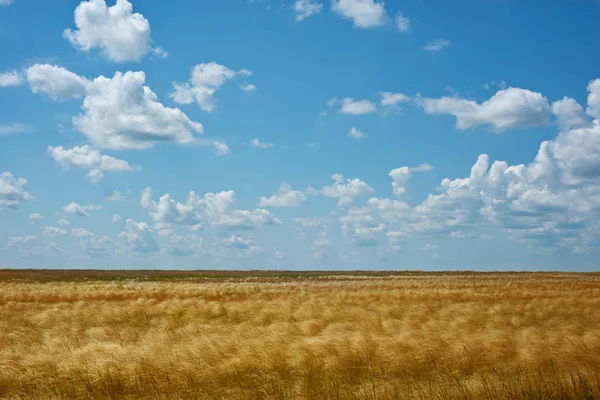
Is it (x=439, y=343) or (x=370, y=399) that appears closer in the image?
(x=370, y=399)

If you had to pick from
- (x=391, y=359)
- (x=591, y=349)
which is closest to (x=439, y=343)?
(x=391, y=359)

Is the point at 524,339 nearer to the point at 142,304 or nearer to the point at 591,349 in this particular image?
the point at 591,349

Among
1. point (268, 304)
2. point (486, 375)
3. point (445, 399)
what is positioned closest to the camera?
point (445, 399)

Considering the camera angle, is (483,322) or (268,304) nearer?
(483,322)

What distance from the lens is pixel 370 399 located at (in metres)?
8.54

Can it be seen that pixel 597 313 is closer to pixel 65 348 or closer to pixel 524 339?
pixel 524 339

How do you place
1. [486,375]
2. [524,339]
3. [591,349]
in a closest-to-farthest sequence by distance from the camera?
[486,375]
[591,349]
[524,339]

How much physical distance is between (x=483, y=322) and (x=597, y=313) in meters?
8.35

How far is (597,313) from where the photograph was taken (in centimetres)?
2462

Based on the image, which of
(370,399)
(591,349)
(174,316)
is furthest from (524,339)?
(174,316)

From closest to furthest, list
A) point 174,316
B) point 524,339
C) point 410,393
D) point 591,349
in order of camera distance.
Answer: point 410,393 → point 591,349 → point 524,339 → point 174,316

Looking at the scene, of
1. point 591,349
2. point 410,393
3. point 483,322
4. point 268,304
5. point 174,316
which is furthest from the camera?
point 268,304

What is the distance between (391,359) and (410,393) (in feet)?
9.60

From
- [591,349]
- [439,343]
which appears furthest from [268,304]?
[591,349]
